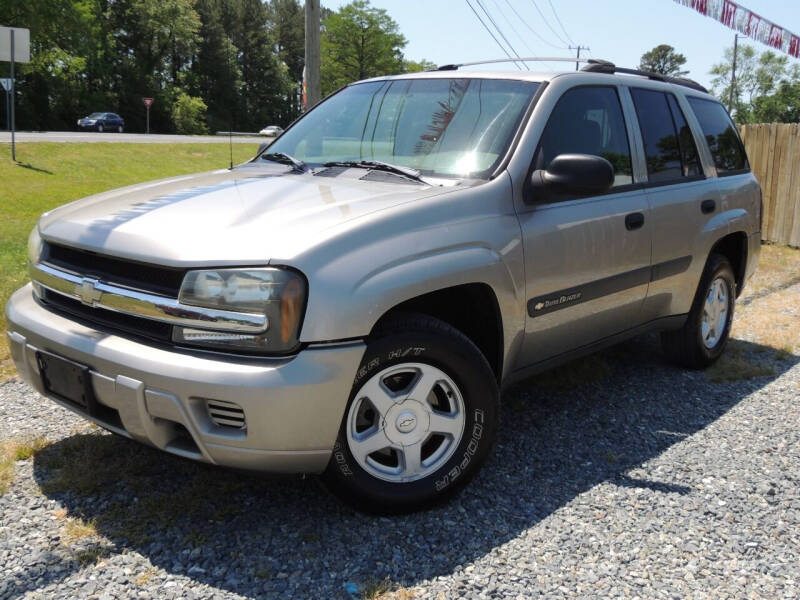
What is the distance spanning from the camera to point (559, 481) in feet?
11.1

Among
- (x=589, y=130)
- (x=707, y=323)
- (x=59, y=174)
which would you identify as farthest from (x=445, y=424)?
(x=59, y=174)

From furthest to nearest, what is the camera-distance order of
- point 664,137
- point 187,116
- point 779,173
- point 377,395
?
point 187,116, point 779,173, point 664,137, point 377,395

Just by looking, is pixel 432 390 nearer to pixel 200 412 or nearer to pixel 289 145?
pixel 200 412

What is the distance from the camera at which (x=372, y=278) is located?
265 centimetres

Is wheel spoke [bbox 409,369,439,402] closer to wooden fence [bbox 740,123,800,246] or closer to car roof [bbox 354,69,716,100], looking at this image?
car roof [bbox 354,69,716,100]

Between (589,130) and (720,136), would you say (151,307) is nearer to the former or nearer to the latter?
(589,130)

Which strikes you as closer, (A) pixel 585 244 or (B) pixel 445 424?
(B) pixel 445 424

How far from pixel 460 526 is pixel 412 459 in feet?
1.05

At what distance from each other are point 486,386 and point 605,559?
2.55 feet

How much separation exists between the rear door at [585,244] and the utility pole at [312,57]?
21.2 ft

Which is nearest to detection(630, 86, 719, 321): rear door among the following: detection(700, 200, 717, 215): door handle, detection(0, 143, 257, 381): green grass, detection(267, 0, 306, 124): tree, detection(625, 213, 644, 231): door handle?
detection(700, 200, 717, 215): door handle

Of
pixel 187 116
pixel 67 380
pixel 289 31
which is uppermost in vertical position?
pixel 289 31

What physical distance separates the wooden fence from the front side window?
8.11 meters

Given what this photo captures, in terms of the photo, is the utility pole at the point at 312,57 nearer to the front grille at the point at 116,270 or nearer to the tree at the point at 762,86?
the front grille at the point at 116,270
